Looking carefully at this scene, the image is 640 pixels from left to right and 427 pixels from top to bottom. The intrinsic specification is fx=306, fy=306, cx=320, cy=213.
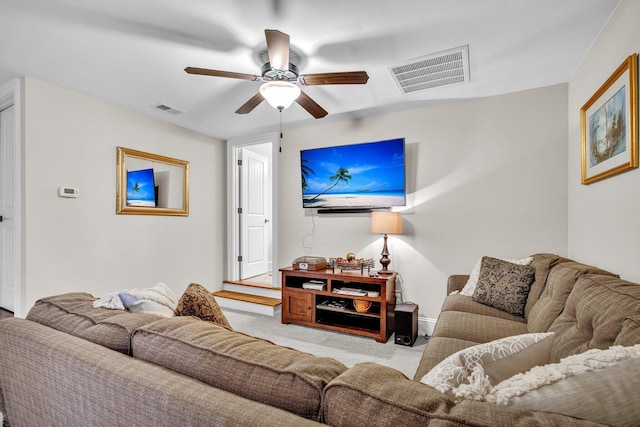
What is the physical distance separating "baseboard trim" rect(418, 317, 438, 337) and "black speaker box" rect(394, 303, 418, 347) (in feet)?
1.15

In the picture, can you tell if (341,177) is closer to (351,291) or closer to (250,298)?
(351,291)

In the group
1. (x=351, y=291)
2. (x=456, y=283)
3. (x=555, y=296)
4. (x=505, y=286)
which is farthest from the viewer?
(x=351, y=291)

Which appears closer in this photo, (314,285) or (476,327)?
(476,327)

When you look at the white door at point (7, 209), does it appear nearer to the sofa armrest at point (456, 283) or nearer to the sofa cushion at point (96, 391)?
the sofa cushion at point (96, 391)

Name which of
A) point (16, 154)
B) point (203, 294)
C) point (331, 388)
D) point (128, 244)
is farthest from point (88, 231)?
point (331, 388)

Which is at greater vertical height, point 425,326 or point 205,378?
point 205,378

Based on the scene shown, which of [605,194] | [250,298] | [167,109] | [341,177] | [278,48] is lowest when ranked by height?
[250,298]

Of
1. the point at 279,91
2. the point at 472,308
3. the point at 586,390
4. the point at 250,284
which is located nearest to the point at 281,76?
the point at 279,91

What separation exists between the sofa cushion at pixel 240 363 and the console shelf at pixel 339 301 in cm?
233

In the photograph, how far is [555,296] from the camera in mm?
1722

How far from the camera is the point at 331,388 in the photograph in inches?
25.0

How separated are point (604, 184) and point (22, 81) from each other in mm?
4527

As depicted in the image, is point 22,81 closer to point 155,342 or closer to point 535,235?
point 155,342

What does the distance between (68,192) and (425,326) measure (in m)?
3.76
